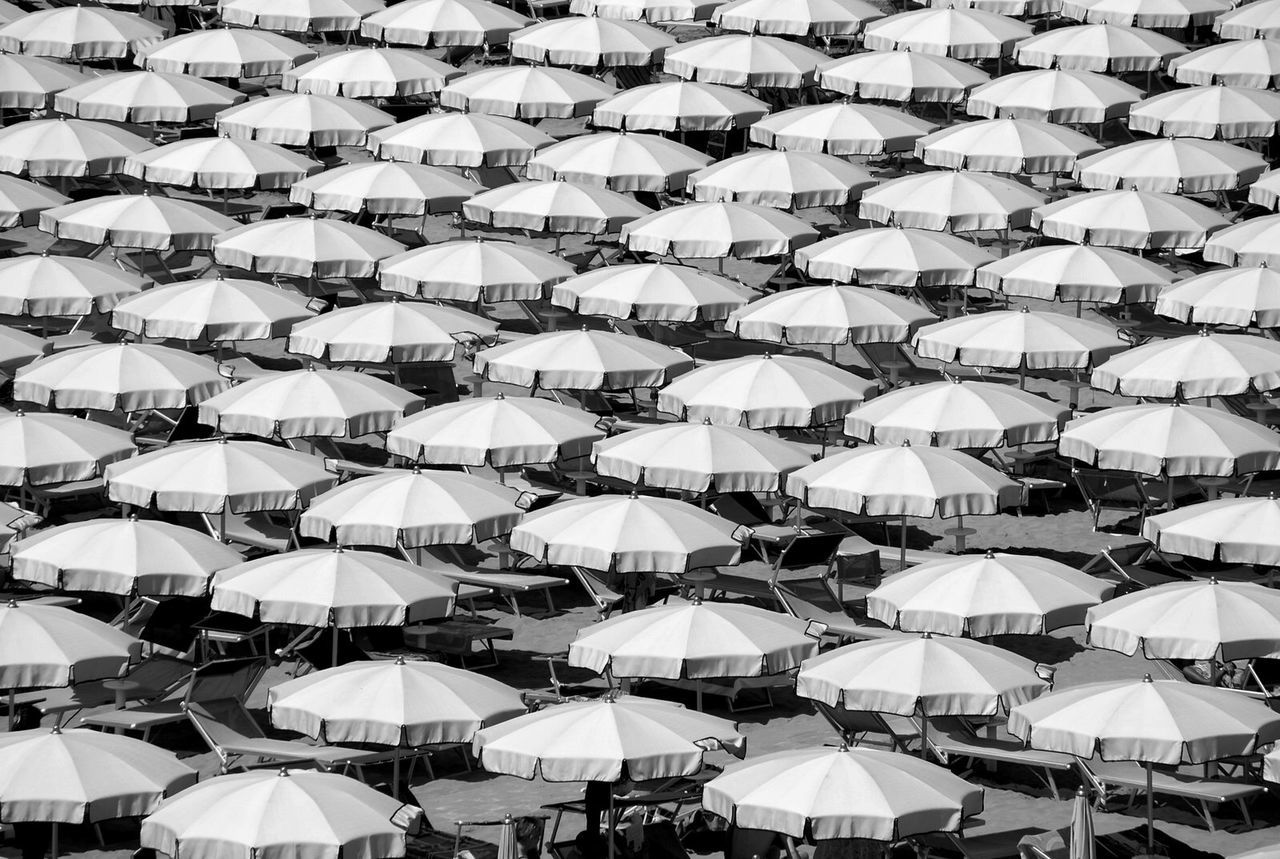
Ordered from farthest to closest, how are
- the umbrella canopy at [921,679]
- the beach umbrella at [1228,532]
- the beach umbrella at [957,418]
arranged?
the beach umbrella at [957,418] < the beach umbrella at [1228,532] < the umbrella canopy at [921,679]

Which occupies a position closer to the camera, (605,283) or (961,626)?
(961,626)

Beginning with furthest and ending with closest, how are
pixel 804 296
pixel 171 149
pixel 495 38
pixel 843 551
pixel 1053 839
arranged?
pixel 495 38 → pixel 171 149 → pixel 804 296 → pixel 843 551 → pixel 1053 839

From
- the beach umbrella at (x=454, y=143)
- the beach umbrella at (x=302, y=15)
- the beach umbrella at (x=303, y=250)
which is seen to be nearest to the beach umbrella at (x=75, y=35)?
the beach umbrella at (x=302, y=15)

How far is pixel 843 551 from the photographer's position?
17.5m

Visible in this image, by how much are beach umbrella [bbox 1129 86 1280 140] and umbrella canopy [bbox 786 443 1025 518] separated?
11731 mm

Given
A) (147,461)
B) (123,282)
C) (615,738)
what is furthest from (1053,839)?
(123,282)

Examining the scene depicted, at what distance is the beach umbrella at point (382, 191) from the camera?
24.9 metres

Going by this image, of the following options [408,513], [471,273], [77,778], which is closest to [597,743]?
[77,778]

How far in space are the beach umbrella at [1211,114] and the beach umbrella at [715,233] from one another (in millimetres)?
6267

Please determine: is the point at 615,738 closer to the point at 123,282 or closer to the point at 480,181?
the point at 123,282

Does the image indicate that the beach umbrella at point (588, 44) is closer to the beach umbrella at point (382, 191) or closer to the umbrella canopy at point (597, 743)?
the beach umbrella at point (382, 191)

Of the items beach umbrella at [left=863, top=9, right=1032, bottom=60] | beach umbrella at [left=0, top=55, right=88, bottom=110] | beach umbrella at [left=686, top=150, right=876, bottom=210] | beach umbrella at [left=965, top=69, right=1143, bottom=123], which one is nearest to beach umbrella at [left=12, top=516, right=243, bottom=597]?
beach umbrella at [left=686, top=150, right=876, bottom=210]

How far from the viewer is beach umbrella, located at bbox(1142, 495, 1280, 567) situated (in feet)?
53.8

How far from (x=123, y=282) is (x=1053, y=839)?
12221mm
